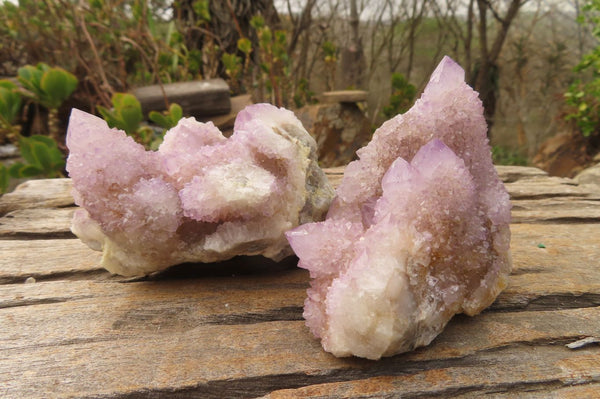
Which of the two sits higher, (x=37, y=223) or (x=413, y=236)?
(x=413, y=236)

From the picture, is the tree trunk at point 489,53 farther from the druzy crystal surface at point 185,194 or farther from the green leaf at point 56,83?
the druzy crystal surface at point 185,194

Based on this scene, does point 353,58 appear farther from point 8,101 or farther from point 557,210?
point 557,210

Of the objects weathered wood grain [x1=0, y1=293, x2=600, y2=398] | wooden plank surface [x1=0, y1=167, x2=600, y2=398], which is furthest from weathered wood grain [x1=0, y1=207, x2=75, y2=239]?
weathered wood grain [x1=0, y1=293, x2=600, y2=398]

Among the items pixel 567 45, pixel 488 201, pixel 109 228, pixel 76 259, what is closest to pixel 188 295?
pixel 109 228

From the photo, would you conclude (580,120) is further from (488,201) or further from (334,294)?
(334,294)

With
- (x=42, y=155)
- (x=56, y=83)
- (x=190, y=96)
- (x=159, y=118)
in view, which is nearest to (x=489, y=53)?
(x=190, y=96)

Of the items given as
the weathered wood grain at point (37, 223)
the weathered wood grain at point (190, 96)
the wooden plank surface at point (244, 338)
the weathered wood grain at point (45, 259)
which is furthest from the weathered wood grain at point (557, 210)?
the weathered wood grain at point (190, 96)

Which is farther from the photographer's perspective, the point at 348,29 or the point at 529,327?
the point at 348,29
